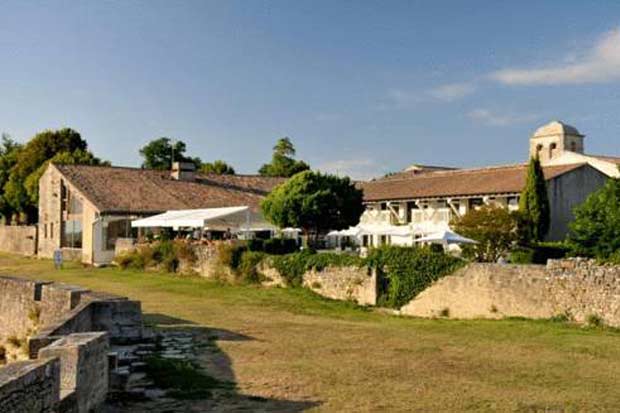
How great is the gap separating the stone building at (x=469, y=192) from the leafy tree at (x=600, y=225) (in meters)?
9.50

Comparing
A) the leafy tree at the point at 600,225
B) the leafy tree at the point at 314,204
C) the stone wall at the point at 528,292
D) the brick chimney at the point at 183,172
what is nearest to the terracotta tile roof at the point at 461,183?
the leafy tree at the point at 314,204

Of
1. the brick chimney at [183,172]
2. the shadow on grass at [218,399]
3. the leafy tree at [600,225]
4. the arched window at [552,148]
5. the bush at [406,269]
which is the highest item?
the arched window at [552,148]

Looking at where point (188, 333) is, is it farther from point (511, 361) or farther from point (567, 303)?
point (567, 303)

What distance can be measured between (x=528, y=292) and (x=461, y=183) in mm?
24228

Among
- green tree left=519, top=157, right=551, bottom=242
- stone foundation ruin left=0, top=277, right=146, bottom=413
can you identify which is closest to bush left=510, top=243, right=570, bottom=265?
green tree left=519, top=157, right=551, bottom=242

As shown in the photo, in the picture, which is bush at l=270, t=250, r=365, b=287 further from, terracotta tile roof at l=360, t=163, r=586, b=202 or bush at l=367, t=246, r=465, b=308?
terracotta tile roof at l=360, t=163, r=586, b=202

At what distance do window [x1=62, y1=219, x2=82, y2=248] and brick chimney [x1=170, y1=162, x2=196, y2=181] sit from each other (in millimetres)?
7965

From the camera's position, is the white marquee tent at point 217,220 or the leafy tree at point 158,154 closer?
the white marquee tent at point 217,220

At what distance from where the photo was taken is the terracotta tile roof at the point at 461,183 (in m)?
40.8

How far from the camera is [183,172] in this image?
51250mm

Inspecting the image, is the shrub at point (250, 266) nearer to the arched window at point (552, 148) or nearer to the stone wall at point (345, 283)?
the stone wall at point (345, 283)

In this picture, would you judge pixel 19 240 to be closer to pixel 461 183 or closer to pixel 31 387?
pixel 461 183

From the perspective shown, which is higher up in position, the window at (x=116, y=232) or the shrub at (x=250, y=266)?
the window at (x=116, y=232)

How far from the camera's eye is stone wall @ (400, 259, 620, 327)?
1877 centimetres
